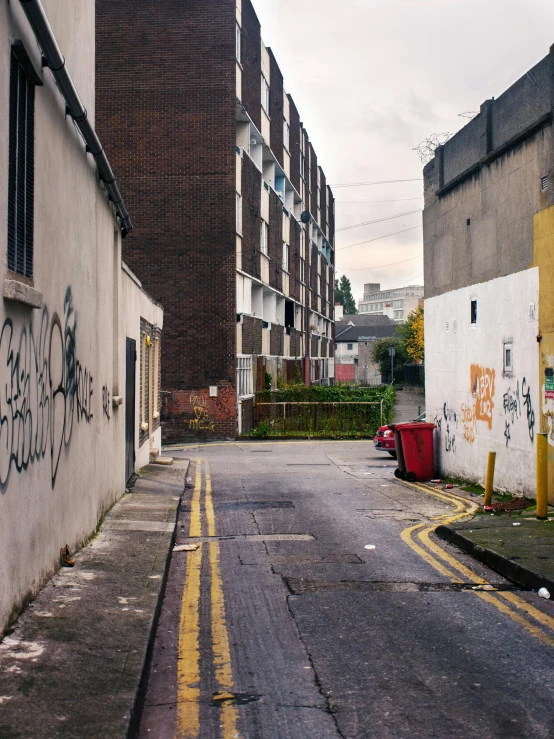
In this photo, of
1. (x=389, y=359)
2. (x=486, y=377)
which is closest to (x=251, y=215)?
(x=486, y=377)

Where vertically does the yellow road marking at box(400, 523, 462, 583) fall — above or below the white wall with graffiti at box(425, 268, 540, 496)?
below

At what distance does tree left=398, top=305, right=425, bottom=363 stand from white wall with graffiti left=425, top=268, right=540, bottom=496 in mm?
48993

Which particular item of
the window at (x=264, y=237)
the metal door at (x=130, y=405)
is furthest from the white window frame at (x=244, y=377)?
the metal door at (x=130, y=405)

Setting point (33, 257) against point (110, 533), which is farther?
point (110, 533)

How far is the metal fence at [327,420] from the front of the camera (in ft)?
118

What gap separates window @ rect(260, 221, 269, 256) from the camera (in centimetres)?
4056

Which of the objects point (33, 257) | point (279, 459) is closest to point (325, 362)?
point (279, 459)

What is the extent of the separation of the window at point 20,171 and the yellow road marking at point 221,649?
320cm

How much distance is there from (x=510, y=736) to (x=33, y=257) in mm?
4795

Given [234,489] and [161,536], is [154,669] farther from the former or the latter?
[234,489]

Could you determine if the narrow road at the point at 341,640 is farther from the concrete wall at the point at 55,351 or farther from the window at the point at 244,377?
the window at the point at 244,377

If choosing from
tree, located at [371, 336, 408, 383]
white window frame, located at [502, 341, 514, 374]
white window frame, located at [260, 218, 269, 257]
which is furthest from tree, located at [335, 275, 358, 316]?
white window frame, located at [502, 341, 514, 374]

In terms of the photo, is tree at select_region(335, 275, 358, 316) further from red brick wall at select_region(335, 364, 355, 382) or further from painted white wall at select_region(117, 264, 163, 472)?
painted white wall at select_region(117, 264, 163, 472)

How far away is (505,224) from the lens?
1545 cm
